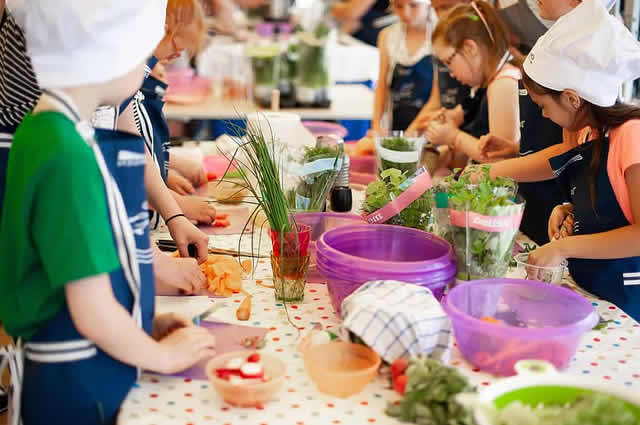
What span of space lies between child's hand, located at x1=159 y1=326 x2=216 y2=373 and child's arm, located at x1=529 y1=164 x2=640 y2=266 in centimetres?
71

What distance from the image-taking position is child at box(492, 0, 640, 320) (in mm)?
1596

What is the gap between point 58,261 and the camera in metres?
1.04

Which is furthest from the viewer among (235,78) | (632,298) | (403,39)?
(235,78)

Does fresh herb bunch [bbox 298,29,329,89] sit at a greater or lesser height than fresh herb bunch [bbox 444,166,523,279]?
greater

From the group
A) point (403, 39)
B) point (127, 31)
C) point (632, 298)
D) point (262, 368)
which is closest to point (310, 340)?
point (262, 368)

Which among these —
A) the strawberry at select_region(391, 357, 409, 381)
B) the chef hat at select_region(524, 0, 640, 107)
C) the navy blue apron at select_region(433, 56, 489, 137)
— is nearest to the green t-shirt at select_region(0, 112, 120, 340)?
the strawberry at select_region(391, 357, 409, 381)

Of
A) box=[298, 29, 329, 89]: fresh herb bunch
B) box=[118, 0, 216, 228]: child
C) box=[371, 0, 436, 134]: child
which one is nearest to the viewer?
box=[118, 0, 216, 228]: child

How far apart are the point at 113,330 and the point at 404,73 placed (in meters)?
3.01

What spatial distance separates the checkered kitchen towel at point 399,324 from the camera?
1.20m

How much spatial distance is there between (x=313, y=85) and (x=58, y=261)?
3.31m

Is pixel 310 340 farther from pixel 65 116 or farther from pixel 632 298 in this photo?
pixel 632 298

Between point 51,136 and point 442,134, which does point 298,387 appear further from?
point 442,134

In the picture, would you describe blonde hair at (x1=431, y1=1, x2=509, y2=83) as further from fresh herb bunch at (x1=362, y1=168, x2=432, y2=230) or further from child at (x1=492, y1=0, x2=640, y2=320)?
fresh herb bunch at (x1=362, y1=168, x2=432, y2=230)

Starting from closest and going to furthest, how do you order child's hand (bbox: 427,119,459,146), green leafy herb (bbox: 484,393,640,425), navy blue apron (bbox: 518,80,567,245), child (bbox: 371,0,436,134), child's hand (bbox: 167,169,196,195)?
green leafy herb (bbox: 484,393,640,425), navy blue apron (bbox: 518,80,567,245), child's hand (bbox: 167,169,196,195), child's hand (bbox: 427,119,459,146), child (bbox: 371,0,436,134)
